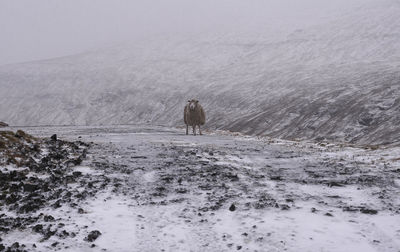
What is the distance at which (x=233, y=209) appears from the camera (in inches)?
238

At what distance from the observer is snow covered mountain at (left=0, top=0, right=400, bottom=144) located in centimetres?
3042

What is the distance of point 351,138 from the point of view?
23.9m

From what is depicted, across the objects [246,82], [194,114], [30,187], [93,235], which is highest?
[246,82]

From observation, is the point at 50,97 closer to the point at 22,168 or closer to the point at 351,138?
the point at 351,138

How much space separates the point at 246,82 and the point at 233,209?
5390cm

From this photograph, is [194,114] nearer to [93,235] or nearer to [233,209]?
[233,209]

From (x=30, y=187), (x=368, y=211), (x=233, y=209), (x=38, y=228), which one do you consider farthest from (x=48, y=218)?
(x=368, y=211)

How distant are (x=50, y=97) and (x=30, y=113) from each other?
6.17 metres

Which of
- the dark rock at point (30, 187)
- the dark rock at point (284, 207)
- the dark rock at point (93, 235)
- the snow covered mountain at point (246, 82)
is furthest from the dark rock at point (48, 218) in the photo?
the snow covered mountain at point (246, 82)

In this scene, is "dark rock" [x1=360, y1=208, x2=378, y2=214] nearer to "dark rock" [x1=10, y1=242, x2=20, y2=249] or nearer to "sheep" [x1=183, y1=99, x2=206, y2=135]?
"dark rock" [x1=10, y1=242, x2=20, y2=249]

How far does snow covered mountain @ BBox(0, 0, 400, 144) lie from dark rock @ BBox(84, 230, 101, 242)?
18864mm

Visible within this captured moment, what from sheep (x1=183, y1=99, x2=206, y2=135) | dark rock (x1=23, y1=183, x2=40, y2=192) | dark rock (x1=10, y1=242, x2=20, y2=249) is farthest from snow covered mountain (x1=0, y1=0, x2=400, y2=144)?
dark rock (x1=10, y1=242, x2=20, y2=249)

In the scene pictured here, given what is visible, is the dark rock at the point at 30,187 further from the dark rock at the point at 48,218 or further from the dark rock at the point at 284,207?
the dark rock at the point at 284,207

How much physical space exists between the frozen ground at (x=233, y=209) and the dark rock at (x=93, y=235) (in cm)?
6
